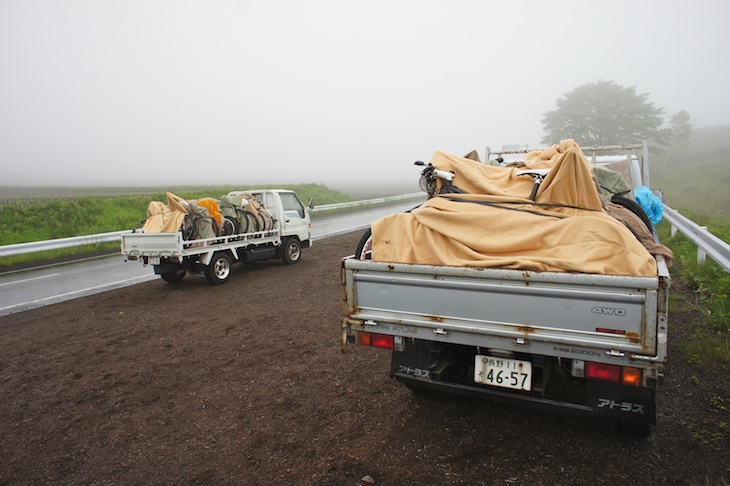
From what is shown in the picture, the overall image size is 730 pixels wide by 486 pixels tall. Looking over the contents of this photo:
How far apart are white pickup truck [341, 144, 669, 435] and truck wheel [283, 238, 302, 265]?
312 inches

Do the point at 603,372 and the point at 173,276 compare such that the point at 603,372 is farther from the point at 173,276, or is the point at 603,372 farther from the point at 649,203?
the point at 173,276

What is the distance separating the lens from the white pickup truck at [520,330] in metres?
2.43

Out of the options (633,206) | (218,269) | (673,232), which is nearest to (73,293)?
(218,269)

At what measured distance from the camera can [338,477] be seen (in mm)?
2893

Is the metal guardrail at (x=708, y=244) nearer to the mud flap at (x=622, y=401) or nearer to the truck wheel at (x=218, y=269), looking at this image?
the mud flap at (x=622, y=401)

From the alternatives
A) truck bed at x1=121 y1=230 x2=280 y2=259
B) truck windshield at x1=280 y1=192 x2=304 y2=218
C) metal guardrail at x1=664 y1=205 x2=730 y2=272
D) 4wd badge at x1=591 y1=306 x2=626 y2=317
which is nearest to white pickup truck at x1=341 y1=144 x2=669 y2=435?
4wd badge at x1=591 y1=306 x2=626 y2=317

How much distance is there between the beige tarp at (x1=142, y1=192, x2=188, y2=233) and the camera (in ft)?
28.8

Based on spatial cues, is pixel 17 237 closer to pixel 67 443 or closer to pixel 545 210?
pixel 67 443

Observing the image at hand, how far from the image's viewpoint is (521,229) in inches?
122

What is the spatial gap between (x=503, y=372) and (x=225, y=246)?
7.65m

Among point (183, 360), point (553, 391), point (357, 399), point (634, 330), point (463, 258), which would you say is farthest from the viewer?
point (183, 360)

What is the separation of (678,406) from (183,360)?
16.2 ft

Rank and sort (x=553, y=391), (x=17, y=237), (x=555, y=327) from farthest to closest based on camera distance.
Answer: (x=17, y=237), (x=553, y=391), (x=555, y=327)

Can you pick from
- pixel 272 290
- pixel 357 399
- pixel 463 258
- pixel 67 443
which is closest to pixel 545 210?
pixel 463 258
